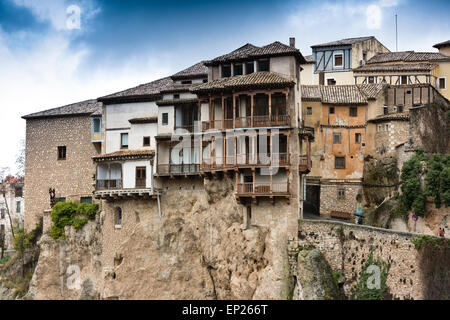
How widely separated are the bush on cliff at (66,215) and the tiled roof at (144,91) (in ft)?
28.1

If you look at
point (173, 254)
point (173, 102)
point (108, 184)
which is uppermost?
point (173, 102)

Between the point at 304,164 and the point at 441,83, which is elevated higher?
the point at 441,83

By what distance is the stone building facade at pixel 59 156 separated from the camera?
212ft

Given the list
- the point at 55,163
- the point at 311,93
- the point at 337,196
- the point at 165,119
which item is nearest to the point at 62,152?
the point at 55,163

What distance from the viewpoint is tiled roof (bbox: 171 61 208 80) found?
57.5m

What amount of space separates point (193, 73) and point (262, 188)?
11.7m

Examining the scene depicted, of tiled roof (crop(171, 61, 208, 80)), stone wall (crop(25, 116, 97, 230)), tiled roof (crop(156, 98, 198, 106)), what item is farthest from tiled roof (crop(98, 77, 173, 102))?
stone wall (crop(25, 116, 97, 230))

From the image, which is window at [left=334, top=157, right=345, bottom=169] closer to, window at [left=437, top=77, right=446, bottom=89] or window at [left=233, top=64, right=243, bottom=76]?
window at [left=233, top=64, right=243, bottom=76]

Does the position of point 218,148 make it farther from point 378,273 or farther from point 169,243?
point 378,273

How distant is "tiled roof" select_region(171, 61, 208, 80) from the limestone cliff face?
313 inches

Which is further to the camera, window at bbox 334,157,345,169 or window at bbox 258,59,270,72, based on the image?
window at bbox 334,157,345,169

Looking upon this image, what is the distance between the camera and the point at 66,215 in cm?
6225

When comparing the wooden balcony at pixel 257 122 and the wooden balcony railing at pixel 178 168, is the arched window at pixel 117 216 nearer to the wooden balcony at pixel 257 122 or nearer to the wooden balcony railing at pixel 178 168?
the wooden balcony railing at pixel 178 168

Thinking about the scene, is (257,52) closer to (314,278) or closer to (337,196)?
(337,196)
